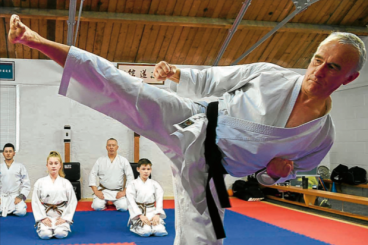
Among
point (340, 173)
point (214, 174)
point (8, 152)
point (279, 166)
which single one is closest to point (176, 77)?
point (214, 174)

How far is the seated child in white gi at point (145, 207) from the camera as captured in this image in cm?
484

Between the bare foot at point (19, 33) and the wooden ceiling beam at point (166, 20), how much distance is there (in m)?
6.17

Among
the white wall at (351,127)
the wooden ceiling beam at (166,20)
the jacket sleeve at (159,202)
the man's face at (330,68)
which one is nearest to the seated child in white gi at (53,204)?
the jacket sleeve at (159,202)

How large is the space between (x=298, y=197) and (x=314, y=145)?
6811 millimetres

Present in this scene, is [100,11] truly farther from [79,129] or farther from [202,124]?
[202,124]

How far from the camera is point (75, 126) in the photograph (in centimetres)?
886

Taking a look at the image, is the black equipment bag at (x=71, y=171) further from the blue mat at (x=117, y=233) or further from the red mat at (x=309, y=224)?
the red mat at (x=309, y=224)

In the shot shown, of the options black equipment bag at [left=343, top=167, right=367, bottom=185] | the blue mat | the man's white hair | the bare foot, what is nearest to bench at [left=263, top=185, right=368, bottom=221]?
black equipment bag at [left=343, top=167, right=367, bottom=185]

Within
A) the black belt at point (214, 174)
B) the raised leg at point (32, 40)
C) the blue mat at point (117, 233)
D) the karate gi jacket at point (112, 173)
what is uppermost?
the raised leg at point (32, 40)

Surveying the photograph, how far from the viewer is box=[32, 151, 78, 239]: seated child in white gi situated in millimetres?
4707

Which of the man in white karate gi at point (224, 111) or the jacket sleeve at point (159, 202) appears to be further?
the jacket sleeve at point (159, 202)

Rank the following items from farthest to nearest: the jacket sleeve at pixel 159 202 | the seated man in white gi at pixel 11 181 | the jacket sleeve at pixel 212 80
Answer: the seated man in white gi at pixel 11 181 → the jacket sleeve at pixel 159 202 → the jacket sleeve at pixel 212 80

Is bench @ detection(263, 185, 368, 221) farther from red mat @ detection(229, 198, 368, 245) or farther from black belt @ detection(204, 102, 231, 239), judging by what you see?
black belt @ detection(204, 102, 231, 239)

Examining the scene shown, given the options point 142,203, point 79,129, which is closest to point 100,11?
point 79,129
